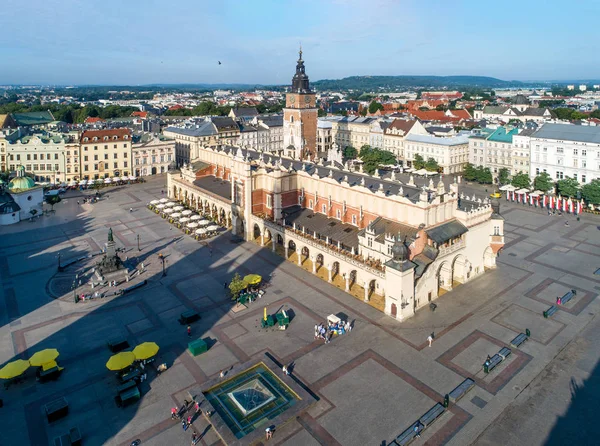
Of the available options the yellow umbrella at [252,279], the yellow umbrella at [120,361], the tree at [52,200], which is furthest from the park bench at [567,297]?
the tree at [52,200]

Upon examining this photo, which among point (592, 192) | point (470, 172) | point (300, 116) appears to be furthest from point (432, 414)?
point (470, 172)

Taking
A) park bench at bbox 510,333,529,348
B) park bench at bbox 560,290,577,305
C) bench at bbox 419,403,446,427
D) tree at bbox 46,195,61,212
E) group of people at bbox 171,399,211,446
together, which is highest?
tree at bbox 46,195,61,212

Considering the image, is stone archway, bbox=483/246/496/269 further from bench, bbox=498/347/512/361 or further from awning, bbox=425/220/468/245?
bench, bbox=498/347/512/361

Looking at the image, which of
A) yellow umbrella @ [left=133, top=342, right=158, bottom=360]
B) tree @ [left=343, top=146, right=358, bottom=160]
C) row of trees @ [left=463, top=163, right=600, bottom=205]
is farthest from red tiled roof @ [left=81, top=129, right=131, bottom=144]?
row of trees @ [left=463, top=163, right=600, bottom=205]

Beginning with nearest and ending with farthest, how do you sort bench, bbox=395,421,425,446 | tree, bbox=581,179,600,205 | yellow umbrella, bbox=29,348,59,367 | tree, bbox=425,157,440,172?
1. bench, bbox=395,421,425,446
2. yellow umbrella, bbox=29,348,59,367
3. tree, bbox=581,179,600,205
4. tree, bbox=425,157,440,172

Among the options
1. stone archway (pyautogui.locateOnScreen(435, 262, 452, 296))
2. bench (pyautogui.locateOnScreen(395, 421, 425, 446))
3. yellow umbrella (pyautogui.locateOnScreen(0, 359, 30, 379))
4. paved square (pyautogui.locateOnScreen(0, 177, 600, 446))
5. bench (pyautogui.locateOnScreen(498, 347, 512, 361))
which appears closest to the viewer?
bench (pyautogui.locateOnScreen(395, 421, 425, 446))
